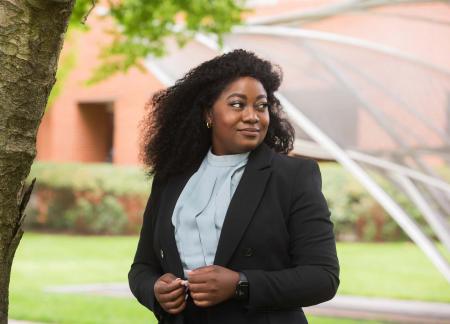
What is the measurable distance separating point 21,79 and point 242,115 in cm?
68

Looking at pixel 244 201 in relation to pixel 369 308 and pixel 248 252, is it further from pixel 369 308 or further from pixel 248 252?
pixel 369 308

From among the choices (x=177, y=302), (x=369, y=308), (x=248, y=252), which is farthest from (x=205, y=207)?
(x=369, y=308)

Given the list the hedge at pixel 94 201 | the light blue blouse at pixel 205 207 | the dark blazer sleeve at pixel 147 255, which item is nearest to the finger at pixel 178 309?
the light blue blouse at pixel 205 207

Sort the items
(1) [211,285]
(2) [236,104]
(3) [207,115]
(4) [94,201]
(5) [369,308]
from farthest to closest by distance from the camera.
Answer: (4) [94,201] → (5) [369,308] → (3) [207,115] → (2) [236,104] → (1) [211,285]

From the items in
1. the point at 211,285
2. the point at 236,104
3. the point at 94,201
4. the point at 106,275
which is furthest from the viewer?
the point at 94,201

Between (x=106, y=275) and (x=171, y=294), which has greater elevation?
(x=171, y=294)

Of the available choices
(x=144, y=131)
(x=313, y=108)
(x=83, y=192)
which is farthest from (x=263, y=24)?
(x=83, y=192)

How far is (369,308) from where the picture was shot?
38.0ft

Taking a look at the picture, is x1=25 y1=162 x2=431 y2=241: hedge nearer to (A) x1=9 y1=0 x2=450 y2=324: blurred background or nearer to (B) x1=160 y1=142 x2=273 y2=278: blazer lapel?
(A) x1=9 y1=0 x2=450 y2=324: blurred background

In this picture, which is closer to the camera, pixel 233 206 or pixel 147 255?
pixel 233 206

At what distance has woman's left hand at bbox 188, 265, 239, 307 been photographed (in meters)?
2.65

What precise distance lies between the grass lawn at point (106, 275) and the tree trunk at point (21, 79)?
7070mm

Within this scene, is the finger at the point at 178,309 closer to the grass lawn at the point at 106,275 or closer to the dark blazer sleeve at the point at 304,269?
the dark blazer sleeve at the point at 304,269

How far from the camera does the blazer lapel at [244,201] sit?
A: 108 inches
